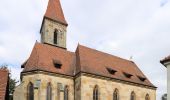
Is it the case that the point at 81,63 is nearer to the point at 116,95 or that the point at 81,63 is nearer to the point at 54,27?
the point at 116,95

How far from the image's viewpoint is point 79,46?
38.8m

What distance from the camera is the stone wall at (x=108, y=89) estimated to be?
113 feet

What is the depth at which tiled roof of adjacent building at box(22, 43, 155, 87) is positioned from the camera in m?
35.0

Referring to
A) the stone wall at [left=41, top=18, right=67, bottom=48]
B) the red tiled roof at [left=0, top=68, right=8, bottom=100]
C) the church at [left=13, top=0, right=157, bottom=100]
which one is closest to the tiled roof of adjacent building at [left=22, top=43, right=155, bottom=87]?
the church at [left=13, top=0, right=157, bottom=100]

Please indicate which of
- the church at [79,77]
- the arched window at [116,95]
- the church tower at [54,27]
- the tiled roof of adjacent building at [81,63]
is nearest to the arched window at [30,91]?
the church at [79,77]

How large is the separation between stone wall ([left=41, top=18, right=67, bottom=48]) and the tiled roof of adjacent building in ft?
23.8

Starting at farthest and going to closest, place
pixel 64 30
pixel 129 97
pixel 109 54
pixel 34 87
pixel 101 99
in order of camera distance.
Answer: pixel 64 30
pixel 109 54
pixel 129 97
pixel 101 99
pixel 34 87

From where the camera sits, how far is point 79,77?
3475 centimetres

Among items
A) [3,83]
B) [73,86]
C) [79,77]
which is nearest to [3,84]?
[3,83]

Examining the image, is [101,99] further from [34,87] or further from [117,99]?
[34,87]

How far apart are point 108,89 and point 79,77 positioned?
396cm

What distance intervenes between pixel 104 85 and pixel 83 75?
126 inches

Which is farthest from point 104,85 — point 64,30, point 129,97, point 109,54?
point 64,30

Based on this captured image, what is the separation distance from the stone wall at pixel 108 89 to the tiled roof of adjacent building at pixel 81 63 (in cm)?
71
